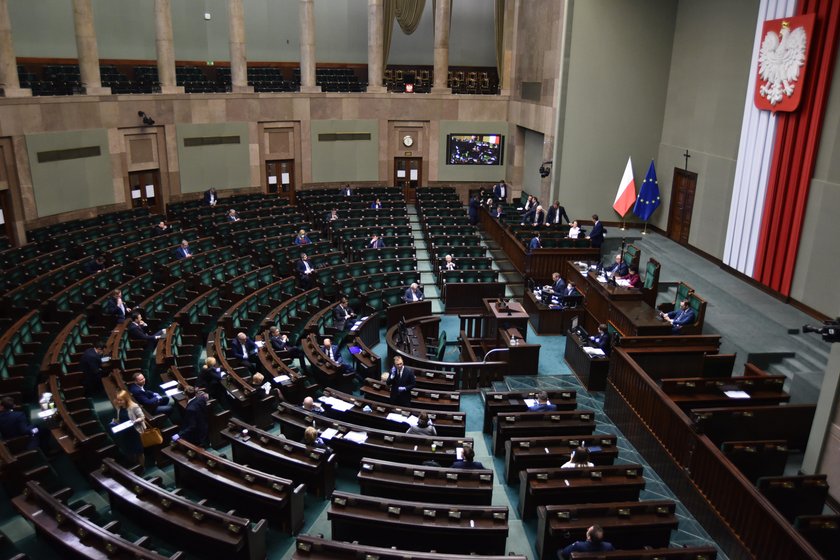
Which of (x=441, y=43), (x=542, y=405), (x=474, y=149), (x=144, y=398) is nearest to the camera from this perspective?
(x=144, y=398)

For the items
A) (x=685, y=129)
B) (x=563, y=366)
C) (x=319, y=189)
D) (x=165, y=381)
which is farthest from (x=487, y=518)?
(x=319, y=189)

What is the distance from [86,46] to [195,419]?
44.4ft

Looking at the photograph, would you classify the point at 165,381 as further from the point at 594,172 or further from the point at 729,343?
the point at 594,172

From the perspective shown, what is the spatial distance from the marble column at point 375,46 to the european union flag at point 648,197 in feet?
31.8

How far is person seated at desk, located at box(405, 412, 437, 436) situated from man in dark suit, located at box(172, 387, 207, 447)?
8.21 ft

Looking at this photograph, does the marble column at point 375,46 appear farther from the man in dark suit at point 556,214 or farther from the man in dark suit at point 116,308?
the man in dark suit at point 116,308

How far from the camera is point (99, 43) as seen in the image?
21.1m

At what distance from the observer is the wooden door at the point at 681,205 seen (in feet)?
53.7

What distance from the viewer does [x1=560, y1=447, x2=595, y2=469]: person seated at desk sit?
725 centimetres

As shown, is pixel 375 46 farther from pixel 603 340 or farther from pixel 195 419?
pixel 195 419

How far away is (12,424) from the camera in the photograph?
23.6 feet

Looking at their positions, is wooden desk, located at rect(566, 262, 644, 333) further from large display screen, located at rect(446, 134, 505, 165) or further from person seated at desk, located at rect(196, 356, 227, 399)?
large display screen, located at rect(446, 134, 505, 165)

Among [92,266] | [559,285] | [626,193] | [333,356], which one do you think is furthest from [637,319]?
[92,266]

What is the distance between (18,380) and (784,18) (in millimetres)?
14333
